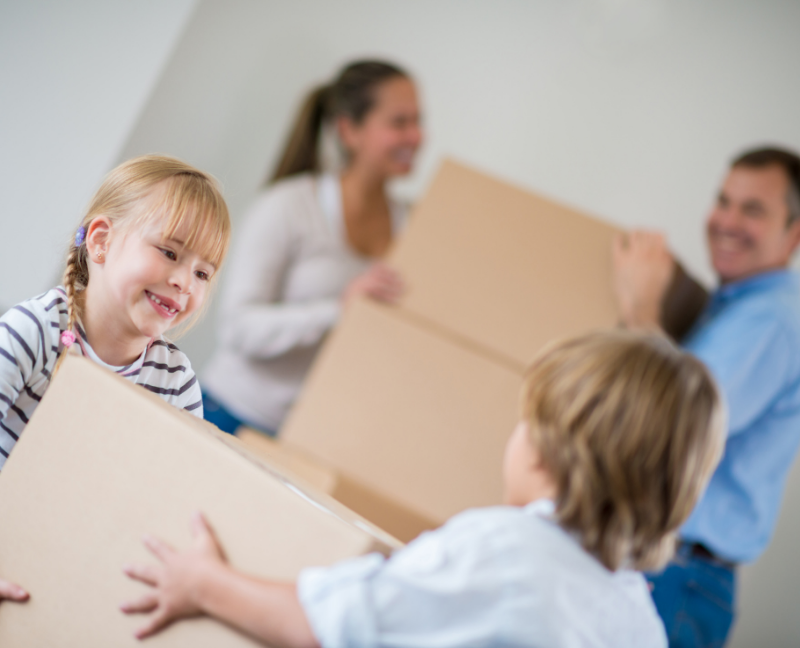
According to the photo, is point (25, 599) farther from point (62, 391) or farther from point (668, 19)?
point (668, 19)

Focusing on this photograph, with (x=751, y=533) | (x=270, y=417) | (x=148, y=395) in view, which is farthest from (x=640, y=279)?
(x=148, y=395)

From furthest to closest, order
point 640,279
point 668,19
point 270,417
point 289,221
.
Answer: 1. point 668,19
2. point 289,221
3. point 270,417
4. point 640,279

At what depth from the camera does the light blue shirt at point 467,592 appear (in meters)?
0.32

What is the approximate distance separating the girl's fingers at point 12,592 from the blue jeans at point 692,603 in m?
0.60

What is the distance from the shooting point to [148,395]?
36 cm

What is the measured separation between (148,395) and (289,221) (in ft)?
2.47

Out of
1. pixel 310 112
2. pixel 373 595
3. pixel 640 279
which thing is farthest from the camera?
pixel 310 112

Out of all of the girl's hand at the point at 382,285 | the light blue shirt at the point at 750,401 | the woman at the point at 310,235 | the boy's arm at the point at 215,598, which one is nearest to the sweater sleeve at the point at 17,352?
the boy's arm at the point at 215,598

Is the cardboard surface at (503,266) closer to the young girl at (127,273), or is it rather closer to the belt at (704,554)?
the belt at (704,554)

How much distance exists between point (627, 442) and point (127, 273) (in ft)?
0.86

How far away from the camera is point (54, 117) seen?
377mm

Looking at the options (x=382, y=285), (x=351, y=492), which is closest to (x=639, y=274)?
(x=382, y=285)

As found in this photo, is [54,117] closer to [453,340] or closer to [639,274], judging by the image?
[453,340]

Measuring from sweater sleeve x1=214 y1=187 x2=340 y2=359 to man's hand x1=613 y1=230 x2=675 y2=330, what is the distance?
1.37 feet
